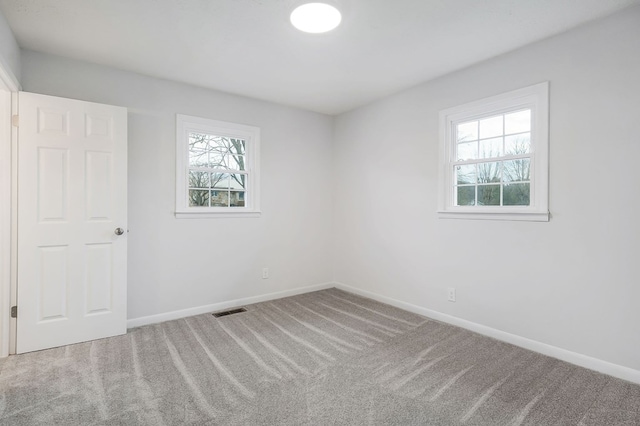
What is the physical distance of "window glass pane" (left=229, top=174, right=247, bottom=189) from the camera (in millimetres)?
3941

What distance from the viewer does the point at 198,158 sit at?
3.68 meters

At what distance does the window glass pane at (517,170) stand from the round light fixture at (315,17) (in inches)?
75.7

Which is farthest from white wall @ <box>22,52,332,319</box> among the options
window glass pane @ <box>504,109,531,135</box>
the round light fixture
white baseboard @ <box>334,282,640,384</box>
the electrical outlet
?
window glass pane @ <box>504,109,531,135</box>

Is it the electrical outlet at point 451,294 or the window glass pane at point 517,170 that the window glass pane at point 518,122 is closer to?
the window glass pane at point 517,170

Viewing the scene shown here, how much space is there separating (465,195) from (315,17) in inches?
85.3

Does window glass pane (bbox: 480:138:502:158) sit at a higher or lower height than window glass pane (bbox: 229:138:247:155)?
lower

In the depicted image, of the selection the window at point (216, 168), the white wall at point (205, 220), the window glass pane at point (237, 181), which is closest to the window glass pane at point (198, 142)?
the window at point (216, 168)

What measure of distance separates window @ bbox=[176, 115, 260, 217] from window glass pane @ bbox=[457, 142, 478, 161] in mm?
2347

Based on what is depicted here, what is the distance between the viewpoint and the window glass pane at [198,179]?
143 inches

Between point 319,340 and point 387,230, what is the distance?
5.44 ft

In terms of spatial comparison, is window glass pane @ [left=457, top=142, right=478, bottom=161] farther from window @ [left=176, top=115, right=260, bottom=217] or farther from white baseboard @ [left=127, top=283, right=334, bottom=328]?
white baseboard @ [left=127, top=283, right=334, bottom=328]

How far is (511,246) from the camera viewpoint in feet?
9.34

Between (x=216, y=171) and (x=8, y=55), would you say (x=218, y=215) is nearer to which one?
(x=216, y=171)

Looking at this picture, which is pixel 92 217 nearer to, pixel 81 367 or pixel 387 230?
pixel 81 367
